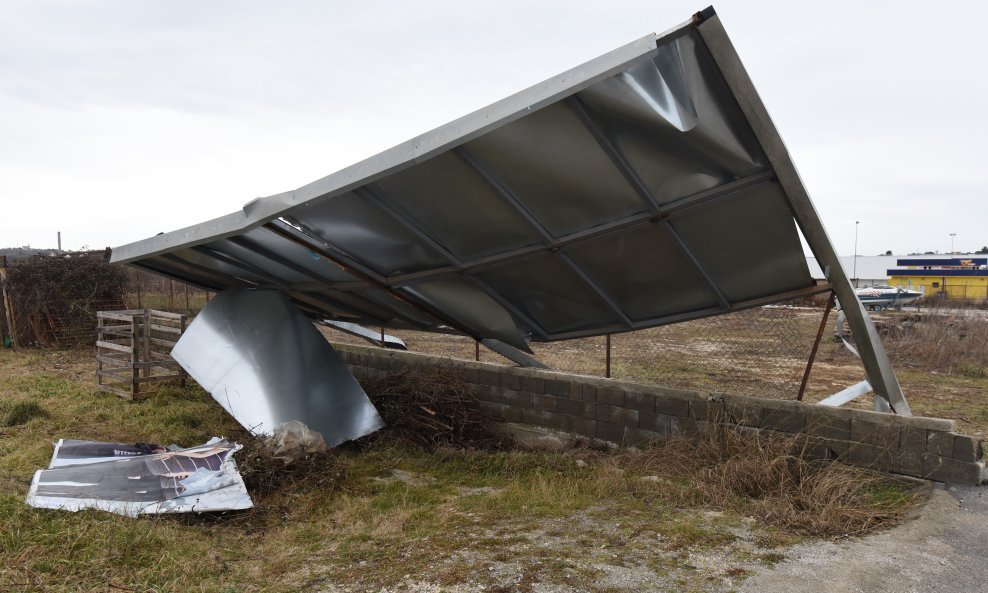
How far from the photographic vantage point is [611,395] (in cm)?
655

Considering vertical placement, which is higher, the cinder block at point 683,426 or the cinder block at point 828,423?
the cinder block at point 828,423

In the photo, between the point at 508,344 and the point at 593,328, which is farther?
the point at 508,344

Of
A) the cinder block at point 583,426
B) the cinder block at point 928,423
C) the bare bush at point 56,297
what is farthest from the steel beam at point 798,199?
the bare bush at point 56,297

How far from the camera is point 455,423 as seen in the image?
7.17 metres

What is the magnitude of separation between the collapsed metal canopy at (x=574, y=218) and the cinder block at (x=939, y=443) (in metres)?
0.44

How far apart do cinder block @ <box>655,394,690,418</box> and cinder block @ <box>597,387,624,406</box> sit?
0.41 m

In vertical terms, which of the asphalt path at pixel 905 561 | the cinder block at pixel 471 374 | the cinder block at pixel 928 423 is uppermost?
the cinder block at pixel 471 374

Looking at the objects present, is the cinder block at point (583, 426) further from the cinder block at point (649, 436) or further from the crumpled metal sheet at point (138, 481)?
the crumpled metal sheet at point (138, 481)

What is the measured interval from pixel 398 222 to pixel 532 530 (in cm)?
261

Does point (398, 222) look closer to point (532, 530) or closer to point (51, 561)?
point (532, 530)

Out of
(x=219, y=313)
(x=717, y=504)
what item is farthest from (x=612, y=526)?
(x=219, y=313)

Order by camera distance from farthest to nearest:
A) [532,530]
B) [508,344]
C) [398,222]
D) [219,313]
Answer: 1. [508,344]
2. [219,313]
3. [398,222]
4. [532,530]

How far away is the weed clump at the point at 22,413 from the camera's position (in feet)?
24.2

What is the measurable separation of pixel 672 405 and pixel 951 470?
86.2 inches
